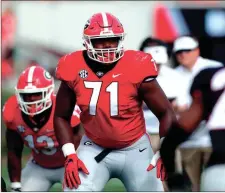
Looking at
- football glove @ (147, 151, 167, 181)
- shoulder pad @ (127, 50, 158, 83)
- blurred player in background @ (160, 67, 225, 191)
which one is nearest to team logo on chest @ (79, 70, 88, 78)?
shoulder pad @ (127, 50, 158, 83)

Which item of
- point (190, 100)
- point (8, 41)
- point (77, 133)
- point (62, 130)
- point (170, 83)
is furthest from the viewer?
point (8, 41)

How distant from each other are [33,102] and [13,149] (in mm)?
414

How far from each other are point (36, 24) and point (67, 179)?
11212 millimetres

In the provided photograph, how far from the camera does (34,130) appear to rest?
5.61 meters

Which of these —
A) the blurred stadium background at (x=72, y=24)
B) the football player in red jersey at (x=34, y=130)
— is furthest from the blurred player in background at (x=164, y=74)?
the blurred stadium background at (x=72, y=24)

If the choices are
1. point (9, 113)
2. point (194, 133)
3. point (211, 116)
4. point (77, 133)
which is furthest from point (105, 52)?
point (194, 133)

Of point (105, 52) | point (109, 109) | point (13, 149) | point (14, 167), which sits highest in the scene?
point (105, 52)

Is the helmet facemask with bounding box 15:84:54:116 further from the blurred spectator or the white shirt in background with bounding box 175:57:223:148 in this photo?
the blurred spectator

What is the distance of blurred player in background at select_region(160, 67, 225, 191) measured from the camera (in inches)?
145

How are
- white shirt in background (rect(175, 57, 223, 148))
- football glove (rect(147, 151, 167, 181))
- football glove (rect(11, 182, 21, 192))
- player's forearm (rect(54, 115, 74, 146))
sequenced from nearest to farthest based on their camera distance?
football glove (rect(147, 151, 167, 181)), player's forearm (rect(54, 115, 74, 146)), football glove (rect(11, 182, 21, 192)), white shirt in background (rect(175, 57, 223, 148))

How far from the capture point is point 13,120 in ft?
18.5

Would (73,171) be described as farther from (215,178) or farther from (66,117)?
(215,178)

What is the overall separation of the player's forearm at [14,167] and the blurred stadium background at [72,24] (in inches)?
334

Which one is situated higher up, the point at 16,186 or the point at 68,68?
the point at 68,68
